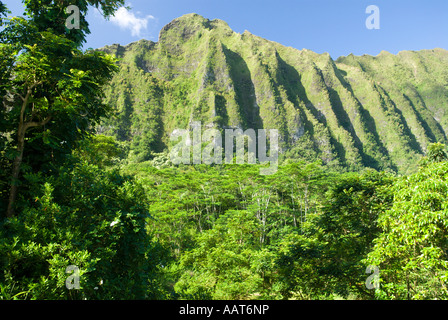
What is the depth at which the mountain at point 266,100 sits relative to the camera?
86.1 m

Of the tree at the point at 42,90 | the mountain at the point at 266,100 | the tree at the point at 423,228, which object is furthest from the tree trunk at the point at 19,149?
the mountain at the point at 266,100

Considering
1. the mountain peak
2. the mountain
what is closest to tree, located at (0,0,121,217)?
the mountain

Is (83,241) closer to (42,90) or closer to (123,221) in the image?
(123,221)

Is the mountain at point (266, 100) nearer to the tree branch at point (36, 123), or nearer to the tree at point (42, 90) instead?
the tree at point (42, 90)

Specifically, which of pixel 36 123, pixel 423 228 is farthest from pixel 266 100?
pixel 36 123

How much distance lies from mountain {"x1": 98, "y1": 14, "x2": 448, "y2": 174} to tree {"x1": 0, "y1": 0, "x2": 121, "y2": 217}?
62.6 metres

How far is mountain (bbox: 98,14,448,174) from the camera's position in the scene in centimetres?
8606

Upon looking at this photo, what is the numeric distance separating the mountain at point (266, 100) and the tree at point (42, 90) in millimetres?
62602

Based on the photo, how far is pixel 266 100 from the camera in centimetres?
9831

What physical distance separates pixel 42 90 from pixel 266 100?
100 metres

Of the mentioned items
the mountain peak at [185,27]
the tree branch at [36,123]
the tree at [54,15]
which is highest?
the mountain peak at [185,27]

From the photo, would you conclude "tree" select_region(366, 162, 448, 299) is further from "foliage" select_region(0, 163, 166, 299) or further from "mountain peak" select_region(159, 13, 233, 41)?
"mountain peak" select_region(159, 13, 233, 41)

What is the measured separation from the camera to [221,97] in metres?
88.0

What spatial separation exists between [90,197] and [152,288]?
176cm
